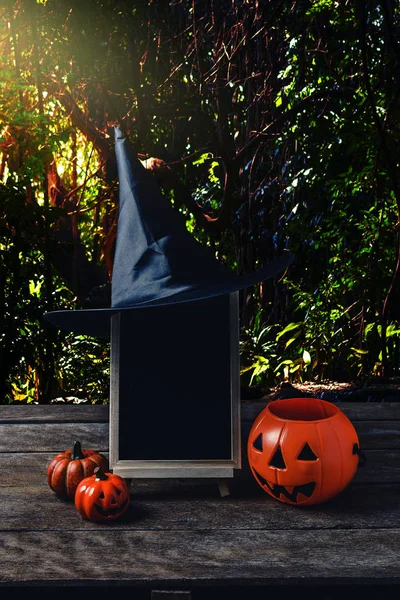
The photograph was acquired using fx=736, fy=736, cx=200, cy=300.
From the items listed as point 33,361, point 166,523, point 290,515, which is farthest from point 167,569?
point 33,361

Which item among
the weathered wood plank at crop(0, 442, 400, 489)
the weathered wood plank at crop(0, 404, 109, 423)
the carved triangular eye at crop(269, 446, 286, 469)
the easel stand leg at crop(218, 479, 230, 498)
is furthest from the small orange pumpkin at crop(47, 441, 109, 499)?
the weathered wood plank at crop(0, 404, 109, 423)

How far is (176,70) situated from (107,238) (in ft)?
3.83

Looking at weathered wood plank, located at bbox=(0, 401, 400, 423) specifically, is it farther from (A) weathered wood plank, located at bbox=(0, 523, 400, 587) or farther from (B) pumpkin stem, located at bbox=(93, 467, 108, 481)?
(A) weathered wood plank, located at bbox=(0, 523, 400, 587)

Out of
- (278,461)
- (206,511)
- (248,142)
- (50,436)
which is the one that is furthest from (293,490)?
(248,142)

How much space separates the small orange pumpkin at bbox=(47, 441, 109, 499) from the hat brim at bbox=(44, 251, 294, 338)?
0.90 ft

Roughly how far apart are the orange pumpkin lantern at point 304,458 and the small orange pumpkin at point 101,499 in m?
0.30

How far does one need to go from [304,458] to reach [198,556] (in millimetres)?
354

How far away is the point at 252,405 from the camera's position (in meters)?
2.40

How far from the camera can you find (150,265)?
1600 mm

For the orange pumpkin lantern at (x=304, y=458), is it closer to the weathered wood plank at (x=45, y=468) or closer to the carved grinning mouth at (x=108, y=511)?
the weathered wood plank at (x=45, y=468)

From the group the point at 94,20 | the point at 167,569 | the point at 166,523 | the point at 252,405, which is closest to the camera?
the point at 167,569

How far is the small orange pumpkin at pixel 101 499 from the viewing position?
4.73 ft

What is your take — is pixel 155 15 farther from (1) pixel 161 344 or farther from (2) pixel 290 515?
(2) pixel 290 515

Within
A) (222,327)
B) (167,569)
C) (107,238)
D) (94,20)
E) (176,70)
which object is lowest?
(167,569)
